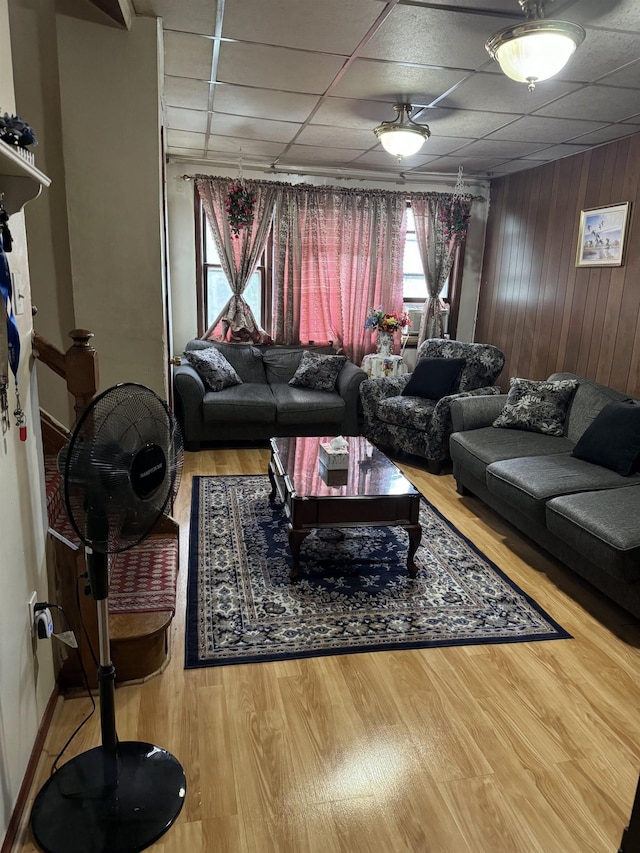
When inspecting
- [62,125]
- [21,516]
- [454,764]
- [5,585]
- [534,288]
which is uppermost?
[62,125]

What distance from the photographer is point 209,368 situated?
15.6ft

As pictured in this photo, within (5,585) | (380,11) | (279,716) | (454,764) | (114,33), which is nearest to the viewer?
(5,585)

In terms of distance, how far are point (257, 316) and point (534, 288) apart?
2564 mm

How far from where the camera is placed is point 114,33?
2590 mm

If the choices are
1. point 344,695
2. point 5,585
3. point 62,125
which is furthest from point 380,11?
point 344,695

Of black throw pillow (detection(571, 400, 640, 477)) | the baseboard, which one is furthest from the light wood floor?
black throw pillow (detection(571, 400, 640, 477))

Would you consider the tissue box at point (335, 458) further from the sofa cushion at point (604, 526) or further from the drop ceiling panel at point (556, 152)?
the drop ceiling panel at point (556, 152)

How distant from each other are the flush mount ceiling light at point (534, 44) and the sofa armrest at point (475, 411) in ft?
7.14

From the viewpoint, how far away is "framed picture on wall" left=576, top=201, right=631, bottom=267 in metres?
3.89

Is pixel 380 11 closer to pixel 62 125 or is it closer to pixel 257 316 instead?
pixel 62 125

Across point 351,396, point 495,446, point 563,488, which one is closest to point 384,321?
point 351,396

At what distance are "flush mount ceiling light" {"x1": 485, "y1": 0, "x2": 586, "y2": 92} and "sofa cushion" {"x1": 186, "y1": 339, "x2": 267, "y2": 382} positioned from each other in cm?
341

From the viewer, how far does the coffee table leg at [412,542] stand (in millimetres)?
2773

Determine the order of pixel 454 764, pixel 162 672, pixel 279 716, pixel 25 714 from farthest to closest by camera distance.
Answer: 1. pixel 162 672
2. pixel 279 716
3. pixel 454 764
4. pixel 25 714
